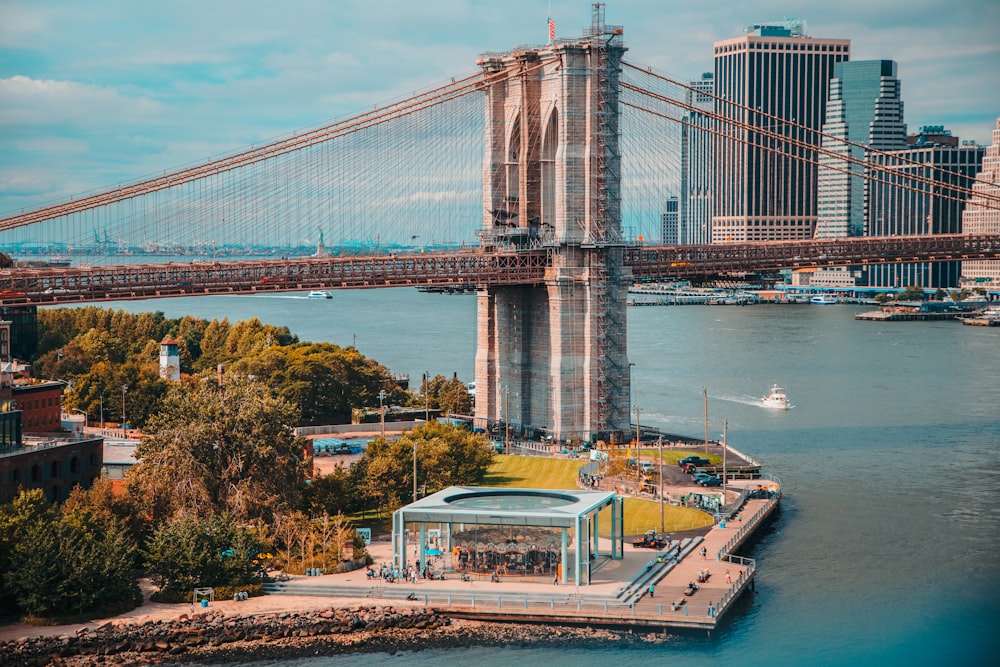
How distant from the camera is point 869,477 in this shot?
186ft

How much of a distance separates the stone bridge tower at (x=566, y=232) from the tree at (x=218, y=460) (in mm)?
18522

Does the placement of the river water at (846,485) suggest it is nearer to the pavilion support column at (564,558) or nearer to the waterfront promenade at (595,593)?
the waterfront promenade at (595,593)

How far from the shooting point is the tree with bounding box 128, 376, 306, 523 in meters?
42.6

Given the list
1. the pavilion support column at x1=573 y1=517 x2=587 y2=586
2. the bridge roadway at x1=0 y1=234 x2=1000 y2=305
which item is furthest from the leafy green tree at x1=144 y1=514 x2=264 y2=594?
the bridge roadway at x1=0 y1=234 x2=1000 y2=305

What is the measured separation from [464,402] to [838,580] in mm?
30331

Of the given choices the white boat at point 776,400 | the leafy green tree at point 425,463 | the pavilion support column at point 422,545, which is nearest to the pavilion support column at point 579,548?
the pavilion support column at point 422,545

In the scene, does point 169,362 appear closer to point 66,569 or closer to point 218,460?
point 218,460

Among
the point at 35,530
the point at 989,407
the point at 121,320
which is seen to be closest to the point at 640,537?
the point at 35,530

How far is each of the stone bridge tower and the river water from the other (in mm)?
8718

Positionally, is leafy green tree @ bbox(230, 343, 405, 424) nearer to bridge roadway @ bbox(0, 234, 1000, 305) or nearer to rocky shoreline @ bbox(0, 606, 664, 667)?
bridge roadway @ bbox(0, 234, 1000, 305)

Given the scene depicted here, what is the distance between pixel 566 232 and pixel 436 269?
19.4 ft

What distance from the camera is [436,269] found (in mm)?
61281

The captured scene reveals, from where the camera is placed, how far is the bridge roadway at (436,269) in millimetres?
54312

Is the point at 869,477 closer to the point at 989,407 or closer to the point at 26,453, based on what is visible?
the point at 989,407
